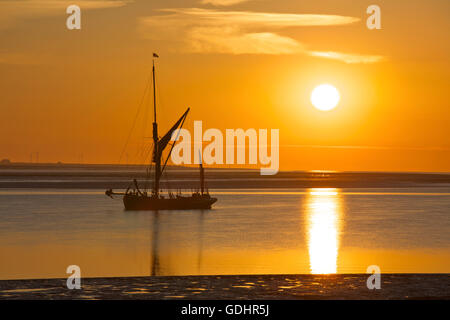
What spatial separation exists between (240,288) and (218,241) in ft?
85.0

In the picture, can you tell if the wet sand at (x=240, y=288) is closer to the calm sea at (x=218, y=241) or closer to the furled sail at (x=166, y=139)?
the calm sea at (x=218, y=241)

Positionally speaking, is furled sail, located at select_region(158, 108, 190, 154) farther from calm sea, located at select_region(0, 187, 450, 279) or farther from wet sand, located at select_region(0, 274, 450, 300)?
wet sand, located at select_region(0, 274, 450, 300)

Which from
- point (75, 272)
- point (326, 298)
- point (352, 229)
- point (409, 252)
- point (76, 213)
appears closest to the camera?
point (326, 298)

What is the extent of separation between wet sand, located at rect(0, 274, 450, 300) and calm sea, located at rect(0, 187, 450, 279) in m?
7.08

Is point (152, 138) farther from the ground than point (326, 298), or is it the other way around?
point (152, 138)

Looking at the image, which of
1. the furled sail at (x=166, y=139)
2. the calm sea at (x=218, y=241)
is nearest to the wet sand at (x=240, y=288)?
the calm sea at (x=218, y=241)

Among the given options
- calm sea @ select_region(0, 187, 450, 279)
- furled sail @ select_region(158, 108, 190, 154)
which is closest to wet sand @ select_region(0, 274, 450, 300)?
calm sea @ select_region(0, 187, 450, 279)

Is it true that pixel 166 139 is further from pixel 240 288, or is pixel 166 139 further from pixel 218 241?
pixel 240 288

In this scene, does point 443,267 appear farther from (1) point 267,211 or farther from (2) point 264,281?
(1) point 267,211

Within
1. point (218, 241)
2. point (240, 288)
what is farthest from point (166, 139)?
point (240, 288)

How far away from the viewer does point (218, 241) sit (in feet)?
162
